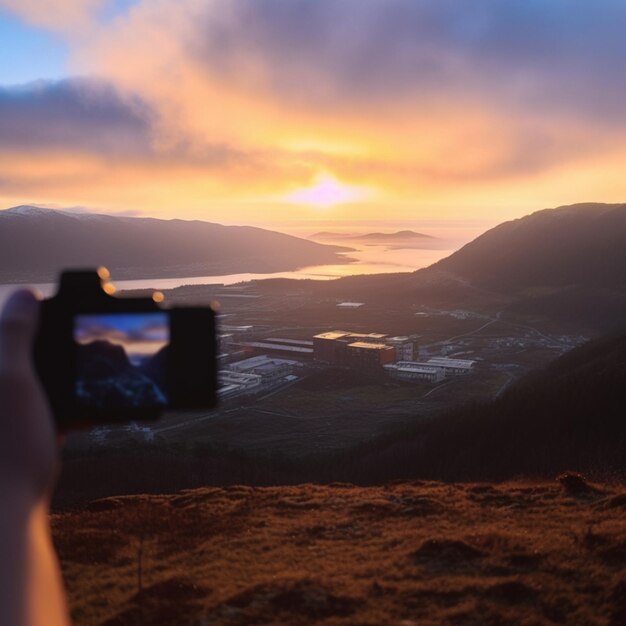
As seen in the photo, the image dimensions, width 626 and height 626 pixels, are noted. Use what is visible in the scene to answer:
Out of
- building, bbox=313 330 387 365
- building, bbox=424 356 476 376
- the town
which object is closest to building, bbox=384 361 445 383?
the town

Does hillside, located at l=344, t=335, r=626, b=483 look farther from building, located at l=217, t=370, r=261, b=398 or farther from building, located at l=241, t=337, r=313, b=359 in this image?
building, located at l=241, t=337, r=313, b=359

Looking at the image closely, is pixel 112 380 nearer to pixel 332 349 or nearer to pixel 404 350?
pixel 332 349

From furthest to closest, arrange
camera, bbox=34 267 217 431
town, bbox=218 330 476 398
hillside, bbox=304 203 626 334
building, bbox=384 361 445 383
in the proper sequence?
hillside, bbox=304 203 626 334 < building, bbox=384 361 445 383 < town, bbox=218 330 476 398 < camera, bbox=34 267 217 431

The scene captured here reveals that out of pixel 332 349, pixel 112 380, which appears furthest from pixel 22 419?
pixel 332 349

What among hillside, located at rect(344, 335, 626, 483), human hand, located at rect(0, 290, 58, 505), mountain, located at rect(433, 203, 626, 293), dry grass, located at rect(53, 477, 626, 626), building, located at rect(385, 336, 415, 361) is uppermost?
mountain, located at rect(433, 203, 626, 293)

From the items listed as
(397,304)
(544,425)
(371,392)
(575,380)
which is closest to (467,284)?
(397,304)

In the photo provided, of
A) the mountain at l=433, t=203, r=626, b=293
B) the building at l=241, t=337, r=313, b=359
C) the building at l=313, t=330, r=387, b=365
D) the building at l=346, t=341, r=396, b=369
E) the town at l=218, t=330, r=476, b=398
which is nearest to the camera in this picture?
the town at l=218, t=330, r=476, b=398

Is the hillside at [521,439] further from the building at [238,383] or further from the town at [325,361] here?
the building at [238,383]
